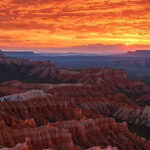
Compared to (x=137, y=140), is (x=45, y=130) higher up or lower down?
higher up

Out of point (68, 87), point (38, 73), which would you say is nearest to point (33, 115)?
point (68, 87)

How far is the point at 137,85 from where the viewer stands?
148m

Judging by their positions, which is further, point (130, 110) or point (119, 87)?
point (119, 87)

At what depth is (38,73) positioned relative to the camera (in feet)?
655

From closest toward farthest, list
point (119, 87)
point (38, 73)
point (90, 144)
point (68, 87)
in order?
point (90, 144) → point (68, 87) → point (119, 87) → point (38, 73)

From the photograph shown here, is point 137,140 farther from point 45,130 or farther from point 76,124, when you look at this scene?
point 45,130

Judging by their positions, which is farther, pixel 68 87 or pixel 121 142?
pixel 68 87

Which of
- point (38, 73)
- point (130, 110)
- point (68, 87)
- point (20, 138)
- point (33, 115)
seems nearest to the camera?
point (20, 138)

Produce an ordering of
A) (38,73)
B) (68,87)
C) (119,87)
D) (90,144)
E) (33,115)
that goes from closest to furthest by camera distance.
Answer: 1. (90,144)
2. (33,115)
3. (68,87)
4. (119,87)
5. (38,73)

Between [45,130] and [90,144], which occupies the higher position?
[45,130]

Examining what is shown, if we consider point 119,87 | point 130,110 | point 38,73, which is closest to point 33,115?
point 130,110

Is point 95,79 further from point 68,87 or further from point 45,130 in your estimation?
point 45,130

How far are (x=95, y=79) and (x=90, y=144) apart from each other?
9930 centimetres

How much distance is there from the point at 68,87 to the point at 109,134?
63261 mm
